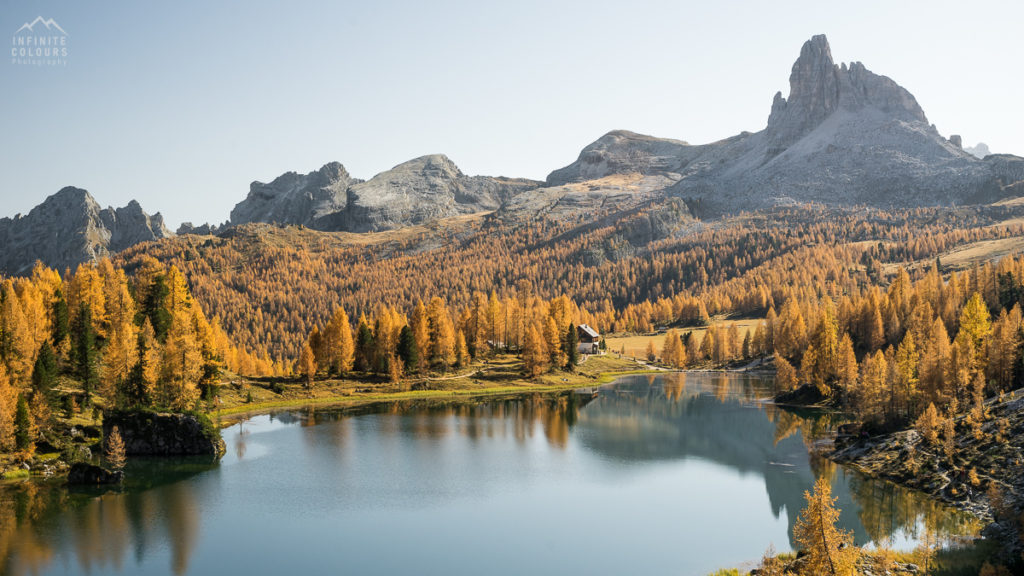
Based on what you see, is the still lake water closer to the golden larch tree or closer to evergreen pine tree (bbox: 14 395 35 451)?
evergreen pine tree (bbox: 14 395 35 451)

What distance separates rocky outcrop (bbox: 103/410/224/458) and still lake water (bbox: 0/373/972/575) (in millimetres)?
3176

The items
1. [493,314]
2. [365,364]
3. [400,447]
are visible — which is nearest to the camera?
[400,447]

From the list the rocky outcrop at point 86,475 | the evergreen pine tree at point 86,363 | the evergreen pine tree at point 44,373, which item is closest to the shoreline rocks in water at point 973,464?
the rocky outcrop at point 86,475

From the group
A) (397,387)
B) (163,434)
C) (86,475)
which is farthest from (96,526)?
(397,387)

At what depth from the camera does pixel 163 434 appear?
7731 centimetres

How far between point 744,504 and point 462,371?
8172cm

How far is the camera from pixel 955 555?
143 feet

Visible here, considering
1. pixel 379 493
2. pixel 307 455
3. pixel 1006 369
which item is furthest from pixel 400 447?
pixel 1006 369

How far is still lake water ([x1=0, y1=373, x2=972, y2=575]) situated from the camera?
46.8m

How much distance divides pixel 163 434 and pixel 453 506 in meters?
38.8

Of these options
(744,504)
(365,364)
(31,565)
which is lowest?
(744,504)

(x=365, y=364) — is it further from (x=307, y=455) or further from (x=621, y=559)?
(x=621, y=559)

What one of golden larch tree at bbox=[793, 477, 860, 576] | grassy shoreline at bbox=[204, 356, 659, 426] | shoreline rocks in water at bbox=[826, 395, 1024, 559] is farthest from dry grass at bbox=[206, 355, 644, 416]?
golden larch tree at bbox=[793, 477, 860, 576]

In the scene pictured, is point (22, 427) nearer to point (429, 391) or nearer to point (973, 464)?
point (429, 391)
